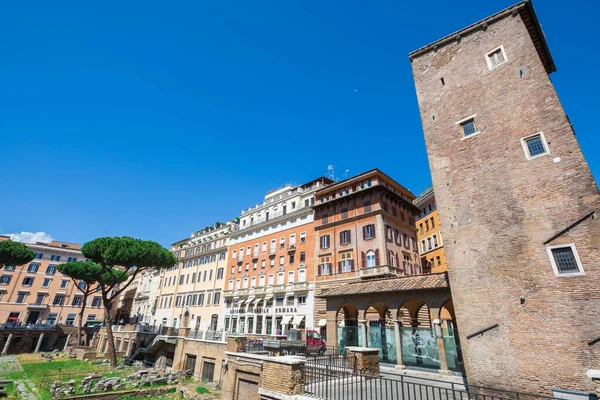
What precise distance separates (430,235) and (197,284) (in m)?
38.0

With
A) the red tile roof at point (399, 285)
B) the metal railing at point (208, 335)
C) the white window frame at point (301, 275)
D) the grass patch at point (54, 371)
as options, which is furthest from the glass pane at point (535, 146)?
the grass patch at point (54, 371)

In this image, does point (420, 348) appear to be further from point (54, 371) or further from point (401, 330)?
point (54, 371)

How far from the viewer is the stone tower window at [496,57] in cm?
1599

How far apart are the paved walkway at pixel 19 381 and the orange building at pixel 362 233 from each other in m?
23.3

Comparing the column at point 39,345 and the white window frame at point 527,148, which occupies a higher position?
the white window frame at point 527,148

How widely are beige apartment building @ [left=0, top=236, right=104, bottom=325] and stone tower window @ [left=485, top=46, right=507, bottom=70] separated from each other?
2912 inches

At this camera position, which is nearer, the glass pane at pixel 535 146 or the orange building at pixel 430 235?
Answer: the glass pane at pixel 535 146

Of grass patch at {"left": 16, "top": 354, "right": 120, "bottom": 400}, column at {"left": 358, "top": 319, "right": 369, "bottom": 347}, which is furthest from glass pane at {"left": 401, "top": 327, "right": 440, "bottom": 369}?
grass patch at {"left": 16, "top": 354, "right": 120, "bottom": 400}

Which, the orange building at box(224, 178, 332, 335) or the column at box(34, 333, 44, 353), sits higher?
the orange building at box(224, 178, 332, 335)

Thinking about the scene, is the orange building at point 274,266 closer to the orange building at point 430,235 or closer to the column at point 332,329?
the column at point 332,329

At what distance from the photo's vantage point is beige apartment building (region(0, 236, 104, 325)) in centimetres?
5384

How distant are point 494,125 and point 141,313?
6882cm

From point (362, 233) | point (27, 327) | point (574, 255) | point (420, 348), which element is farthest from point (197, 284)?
point (574, 255)

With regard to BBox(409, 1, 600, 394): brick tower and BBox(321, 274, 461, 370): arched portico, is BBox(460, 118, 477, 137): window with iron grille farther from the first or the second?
BBox(321, 274, 461, 370): arched portico
